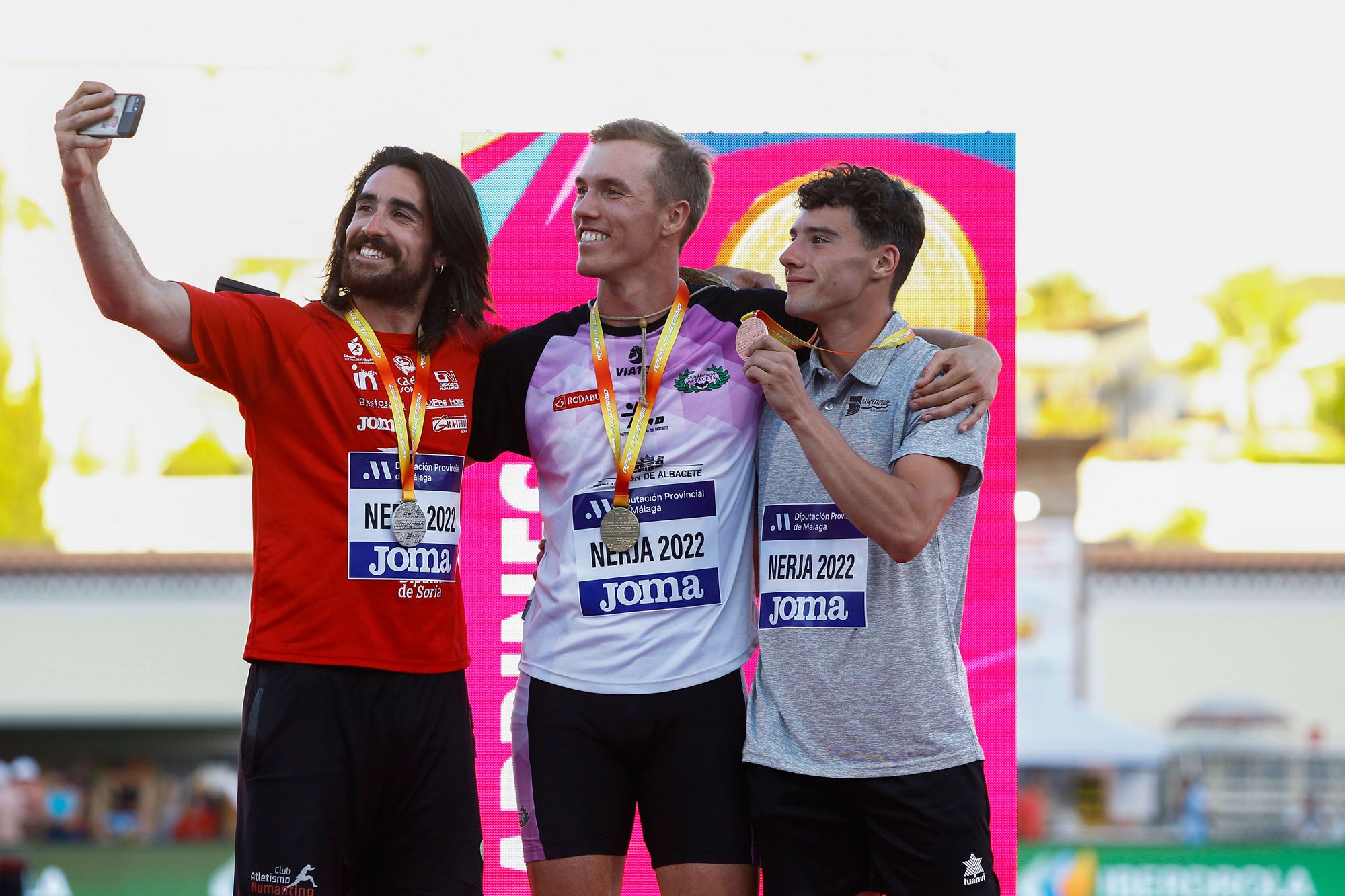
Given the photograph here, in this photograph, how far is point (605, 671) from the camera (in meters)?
3.28

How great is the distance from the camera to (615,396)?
3.44m

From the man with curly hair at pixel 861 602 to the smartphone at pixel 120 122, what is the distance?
4.28ft

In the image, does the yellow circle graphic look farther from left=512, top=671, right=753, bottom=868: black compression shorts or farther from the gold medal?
left=512, top=671, right=753, bottom=868: black compression shorts

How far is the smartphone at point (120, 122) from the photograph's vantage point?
2934 mm

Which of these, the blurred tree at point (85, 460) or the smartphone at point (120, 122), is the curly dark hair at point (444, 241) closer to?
the smartphone at point (120, 122)

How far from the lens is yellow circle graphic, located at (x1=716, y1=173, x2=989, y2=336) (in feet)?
14.6

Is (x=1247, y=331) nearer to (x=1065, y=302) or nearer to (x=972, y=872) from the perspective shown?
(x=1065, y=302)

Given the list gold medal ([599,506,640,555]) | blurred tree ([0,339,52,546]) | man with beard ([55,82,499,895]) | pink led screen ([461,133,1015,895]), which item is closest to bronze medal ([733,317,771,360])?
gold medal ([599,506,640,555])

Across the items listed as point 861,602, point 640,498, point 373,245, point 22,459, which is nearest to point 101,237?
point 373,245

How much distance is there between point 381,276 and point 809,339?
985 millimetres

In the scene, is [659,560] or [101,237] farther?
[659,560]

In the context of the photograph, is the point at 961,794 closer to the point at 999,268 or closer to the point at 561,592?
the point at 561,592

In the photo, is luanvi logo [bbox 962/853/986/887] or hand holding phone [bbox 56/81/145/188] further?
luanvi logo [bbox 962/853/986/887]

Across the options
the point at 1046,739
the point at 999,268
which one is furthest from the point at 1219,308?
the point at 999,268
